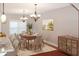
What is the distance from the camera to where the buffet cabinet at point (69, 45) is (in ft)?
10.6

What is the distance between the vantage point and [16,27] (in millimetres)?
6988

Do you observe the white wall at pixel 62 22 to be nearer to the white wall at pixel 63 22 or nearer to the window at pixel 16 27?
the white wall at pixel 63 22

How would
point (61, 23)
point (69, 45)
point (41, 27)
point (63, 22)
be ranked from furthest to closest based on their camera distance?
point (41, 27)
point (61, 23)
point (63, 22)
point (69, 45)

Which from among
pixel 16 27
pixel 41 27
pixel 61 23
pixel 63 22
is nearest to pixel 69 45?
pixel 63 22

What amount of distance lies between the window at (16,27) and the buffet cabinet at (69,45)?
11.6 feet

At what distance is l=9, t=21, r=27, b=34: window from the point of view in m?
6.84

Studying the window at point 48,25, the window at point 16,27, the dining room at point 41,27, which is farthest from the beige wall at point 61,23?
the window at point 16,27

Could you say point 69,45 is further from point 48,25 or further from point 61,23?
point 48,25

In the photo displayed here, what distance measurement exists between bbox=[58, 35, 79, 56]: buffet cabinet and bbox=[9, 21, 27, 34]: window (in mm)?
3525

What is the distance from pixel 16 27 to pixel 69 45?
13.9 ft

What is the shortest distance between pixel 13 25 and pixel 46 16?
222 centimetres

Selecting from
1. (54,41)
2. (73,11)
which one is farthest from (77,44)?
(54,41)

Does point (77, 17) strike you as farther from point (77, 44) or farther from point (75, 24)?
point (77, 44)

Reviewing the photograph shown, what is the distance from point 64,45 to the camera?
3.78 meters
